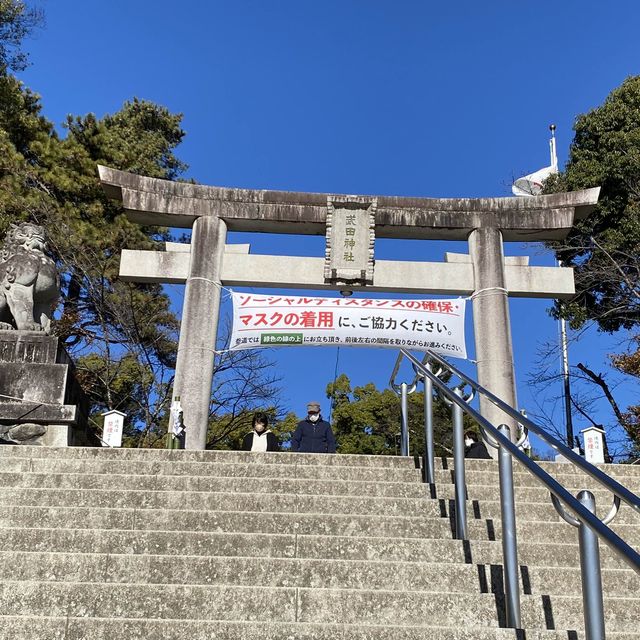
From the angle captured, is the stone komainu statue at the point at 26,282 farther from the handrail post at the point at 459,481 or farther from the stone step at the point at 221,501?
the handrail post at the point at 459,481

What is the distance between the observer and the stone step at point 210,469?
4434 mm

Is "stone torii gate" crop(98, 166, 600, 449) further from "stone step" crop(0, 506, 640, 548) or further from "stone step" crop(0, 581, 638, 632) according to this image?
"stone step" crop(0, 581, 638, 632)

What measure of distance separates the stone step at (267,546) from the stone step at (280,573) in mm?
191

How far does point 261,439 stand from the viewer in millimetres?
6711

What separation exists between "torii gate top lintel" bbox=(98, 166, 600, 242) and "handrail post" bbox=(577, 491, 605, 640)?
8476mm

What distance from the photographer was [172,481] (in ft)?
13.8

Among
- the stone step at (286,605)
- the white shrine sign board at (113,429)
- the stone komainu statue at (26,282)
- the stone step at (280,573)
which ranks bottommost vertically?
the stone step at (286,605)

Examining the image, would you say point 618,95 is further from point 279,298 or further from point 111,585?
point 111,585

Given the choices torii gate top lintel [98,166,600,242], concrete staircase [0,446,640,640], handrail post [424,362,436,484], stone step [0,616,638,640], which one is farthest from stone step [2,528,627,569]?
torii gate top lintel [98,166,600,242]

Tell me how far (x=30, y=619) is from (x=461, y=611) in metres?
1.88

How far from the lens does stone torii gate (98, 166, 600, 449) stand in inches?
368

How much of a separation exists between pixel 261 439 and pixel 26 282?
10.1 ft

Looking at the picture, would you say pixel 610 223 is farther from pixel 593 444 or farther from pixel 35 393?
pixel 35 393

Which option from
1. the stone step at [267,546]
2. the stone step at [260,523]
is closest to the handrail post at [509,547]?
the stone step at [267,546]
